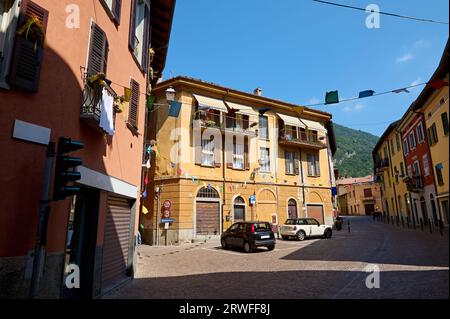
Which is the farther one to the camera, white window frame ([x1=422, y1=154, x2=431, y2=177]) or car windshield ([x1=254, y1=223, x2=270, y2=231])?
white window frame ([x1=422, y1=154, x2=431, y2=177])

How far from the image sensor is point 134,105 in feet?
31.7

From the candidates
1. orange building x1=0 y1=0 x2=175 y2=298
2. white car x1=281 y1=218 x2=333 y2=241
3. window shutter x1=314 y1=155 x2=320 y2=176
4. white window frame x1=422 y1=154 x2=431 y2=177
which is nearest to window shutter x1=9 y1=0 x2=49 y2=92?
orange building x1=0 y1=0 x2=175 y2=298

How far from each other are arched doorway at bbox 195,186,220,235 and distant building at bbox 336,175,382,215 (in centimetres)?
5130

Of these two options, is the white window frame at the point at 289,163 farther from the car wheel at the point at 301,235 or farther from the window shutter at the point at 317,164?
the car wheel at the point at 301,235

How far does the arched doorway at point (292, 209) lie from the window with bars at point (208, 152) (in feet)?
28.8

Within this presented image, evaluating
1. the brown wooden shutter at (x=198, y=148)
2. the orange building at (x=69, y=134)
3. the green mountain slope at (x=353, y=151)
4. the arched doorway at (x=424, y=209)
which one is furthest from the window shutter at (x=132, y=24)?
the green mountain slope at (x=353, y=151)

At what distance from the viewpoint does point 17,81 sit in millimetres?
4395

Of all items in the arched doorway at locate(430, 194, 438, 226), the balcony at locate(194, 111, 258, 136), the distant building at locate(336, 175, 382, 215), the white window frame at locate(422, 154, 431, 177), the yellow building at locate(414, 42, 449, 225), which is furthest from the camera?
the distant building at locate(336, 175, 382, 215)

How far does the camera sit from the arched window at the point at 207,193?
21.4 m

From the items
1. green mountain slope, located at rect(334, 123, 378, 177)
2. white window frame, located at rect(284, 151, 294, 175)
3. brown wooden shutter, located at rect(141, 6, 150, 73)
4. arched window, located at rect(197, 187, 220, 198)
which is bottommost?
arched window, located at rect(197, 187, 220, 198)

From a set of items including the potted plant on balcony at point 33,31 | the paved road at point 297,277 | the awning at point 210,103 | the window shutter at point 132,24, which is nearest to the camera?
the potted plant on balcony at point 33,31

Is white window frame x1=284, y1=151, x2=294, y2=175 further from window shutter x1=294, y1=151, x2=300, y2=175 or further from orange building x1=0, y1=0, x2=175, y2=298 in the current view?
orange building x1=0, y1=0, x2=175, y2=298

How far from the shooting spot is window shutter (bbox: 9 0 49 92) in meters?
4.43

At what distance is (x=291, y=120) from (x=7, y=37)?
24372mm
